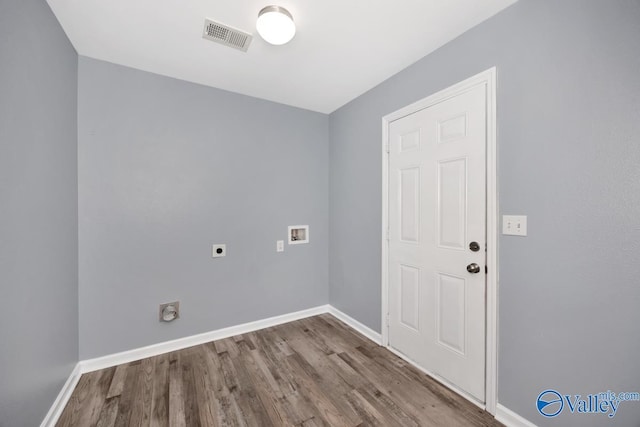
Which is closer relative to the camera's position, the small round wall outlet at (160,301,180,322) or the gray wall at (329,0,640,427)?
the gray wall at (329,0,640,427)

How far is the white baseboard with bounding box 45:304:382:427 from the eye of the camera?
64.6 inches

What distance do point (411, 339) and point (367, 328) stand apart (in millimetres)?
549

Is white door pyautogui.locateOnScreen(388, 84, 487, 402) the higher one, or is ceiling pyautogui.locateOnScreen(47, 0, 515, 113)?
ceiling pyautogui.locateOnScreen(47, 0, 515, 113)

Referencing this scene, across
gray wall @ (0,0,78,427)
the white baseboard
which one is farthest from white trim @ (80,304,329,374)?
gray wall @ (0,0,78,427)

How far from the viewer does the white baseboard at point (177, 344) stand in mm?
1641

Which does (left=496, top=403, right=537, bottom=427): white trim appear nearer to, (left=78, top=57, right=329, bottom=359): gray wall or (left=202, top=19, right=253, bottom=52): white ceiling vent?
(left=78, top=57, right=329, bottom=359): gray wall

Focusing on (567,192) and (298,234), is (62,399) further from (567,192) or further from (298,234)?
(567,192)

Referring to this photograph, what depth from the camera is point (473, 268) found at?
64.8 inches

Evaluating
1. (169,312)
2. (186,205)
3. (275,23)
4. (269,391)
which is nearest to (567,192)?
(275,23)

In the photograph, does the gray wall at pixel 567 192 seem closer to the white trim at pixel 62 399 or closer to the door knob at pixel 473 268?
the door knob at pixel 473 268

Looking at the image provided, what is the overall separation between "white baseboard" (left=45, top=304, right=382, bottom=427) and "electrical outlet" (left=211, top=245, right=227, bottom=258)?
0.77m

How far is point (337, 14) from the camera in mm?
1578

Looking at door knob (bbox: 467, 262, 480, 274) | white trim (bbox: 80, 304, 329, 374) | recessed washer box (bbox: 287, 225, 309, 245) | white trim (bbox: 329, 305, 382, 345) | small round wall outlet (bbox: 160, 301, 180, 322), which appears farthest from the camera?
recessed washer box (bbox: 287, 225, 309, 245)

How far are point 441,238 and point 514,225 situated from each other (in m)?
0.49
